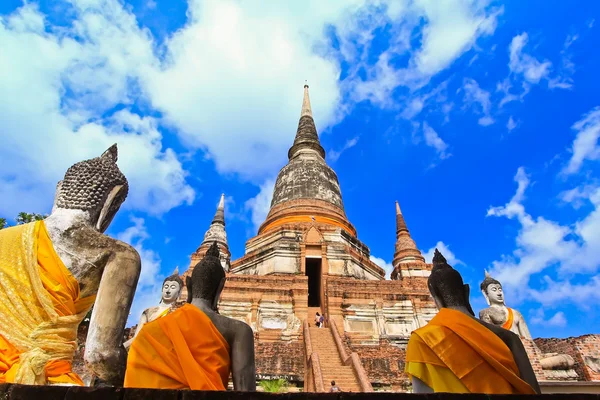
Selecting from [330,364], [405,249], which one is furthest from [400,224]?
[330,364]

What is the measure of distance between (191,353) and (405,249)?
83.5 feet

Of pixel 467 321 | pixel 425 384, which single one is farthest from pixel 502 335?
pixel 425 384

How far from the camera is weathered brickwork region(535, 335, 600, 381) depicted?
1171 cm

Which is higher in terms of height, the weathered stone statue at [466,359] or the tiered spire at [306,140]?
the tiered spire at [306,140]

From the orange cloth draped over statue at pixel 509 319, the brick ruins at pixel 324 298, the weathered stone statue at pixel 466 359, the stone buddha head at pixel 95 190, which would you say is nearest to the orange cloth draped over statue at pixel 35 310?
the stone buddha head at pixel 95 190

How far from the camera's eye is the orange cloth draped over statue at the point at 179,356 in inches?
114

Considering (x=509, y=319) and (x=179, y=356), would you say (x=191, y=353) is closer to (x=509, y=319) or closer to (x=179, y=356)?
(x=179, y=356)

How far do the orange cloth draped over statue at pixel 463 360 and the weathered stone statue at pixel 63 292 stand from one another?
2358mm

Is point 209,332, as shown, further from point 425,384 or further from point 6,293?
point 425,384

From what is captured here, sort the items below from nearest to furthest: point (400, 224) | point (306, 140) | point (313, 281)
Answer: point (313, 281)
point (400, 224)
point (306, 140)

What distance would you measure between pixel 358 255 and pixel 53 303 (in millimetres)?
19810

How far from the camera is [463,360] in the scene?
10.4 feet

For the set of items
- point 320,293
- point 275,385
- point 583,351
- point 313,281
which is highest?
point 313,281

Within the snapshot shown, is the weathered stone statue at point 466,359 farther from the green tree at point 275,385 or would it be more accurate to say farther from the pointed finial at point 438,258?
the green tree at point 275,385
